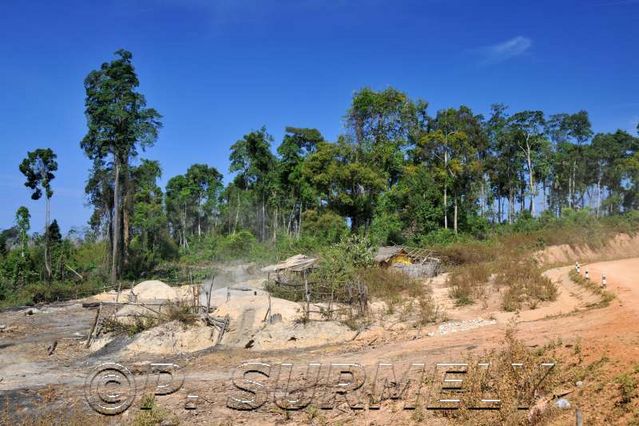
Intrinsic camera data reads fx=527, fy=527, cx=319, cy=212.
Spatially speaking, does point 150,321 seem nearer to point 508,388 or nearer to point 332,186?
point 508,388

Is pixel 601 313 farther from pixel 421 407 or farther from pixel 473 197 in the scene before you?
pixel 473 197

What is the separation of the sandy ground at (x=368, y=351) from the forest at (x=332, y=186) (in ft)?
40.5

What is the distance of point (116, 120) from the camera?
98.0ft

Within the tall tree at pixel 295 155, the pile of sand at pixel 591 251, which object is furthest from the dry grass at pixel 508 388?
the tall tree at pixel 295 155

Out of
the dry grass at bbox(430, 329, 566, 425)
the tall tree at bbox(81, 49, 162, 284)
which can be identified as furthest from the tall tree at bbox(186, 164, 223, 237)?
the dry grass at bbox(430, 329, 566, 425)

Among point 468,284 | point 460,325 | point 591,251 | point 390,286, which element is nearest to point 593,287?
point 468,284

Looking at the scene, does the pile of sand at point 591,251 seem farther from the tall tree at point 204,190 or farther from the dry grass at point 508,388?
the tall tree at point 204,190

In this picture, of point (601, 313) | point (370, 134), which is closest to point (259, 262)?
point (370, 134)

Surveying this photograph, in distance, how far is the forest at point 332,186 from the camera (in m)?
29.5

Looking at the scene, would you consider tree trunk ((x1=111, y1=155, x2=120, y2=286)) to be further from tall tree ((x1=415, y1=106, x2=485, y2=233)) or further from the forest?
tall tree ((x1=415, y1=106, x2=485, y2=233))

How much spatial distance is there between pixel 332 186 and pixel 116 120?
13.0 m

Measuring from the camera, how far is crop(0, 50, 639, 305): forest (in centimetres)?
2948

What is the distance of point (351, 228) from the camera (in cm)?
3369

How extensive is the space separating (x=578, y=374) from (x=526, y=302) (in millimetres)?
8354
